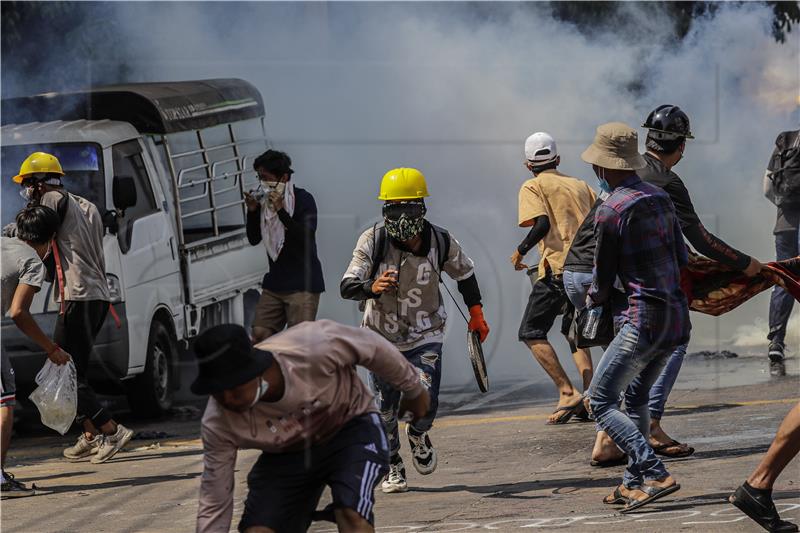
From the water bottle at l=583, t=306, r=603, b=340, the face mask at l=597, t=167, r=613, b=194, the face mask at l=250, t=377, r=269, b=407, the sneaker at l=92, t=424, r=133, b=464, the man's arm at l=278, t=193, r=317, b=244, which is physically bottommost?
the sneaker at l=92, t=424, r=133, b=464

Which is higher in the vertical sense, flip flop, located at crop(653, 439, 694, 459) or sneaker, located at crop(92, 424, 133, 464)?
flip flop, located at crop(653, 439, 694, 459)

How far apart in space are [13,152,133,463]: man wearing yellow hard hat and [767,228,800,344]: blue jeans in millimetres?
4621

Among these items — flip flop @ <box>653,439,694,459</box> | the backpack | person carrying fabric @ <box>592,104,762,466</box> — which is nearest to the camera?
person carrying fabric @ <box>592,104,762,466</box>

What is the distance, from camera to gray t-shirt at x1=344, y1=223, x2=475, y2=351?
722 centimetres

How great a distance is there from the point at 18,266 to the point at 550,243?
3.09 m

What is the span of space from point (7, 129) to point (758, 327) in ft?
20.8

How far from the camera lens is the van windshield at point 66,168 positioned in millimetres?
Answer: 10336

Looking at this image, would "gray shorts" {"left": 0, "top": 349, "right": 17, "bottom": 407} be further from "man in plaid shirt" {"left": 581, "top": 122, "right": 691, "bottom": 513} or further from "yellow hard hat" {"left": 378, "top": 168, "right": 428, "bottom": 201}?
"man in plaid shirt" {"left": 581, "top": 122, "right": 691, "bottom": 513}

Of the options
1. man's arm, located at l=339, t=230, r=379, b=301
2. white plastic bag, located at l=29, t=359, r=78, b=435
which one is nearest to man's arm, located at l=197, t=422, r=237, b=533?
man's arm, located at l=339, t=230, r=379, b=301

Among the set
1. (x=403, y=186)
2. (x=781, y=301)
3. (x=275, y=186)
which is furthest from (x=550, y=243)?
(x=781, y=301)

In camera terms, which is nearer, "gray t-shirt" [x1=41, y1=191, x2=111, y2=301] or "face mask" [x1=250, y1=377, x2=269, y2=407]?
A: "face mask" [x1=250, y1=377, x2=269, y2=407]

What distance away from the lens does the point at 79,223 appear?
8.66 metres

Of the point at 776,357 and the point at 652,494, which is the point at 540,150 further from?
the point at 652,494

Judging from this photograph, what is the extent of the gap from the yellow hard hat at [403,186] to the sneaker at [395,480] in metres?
1.27
